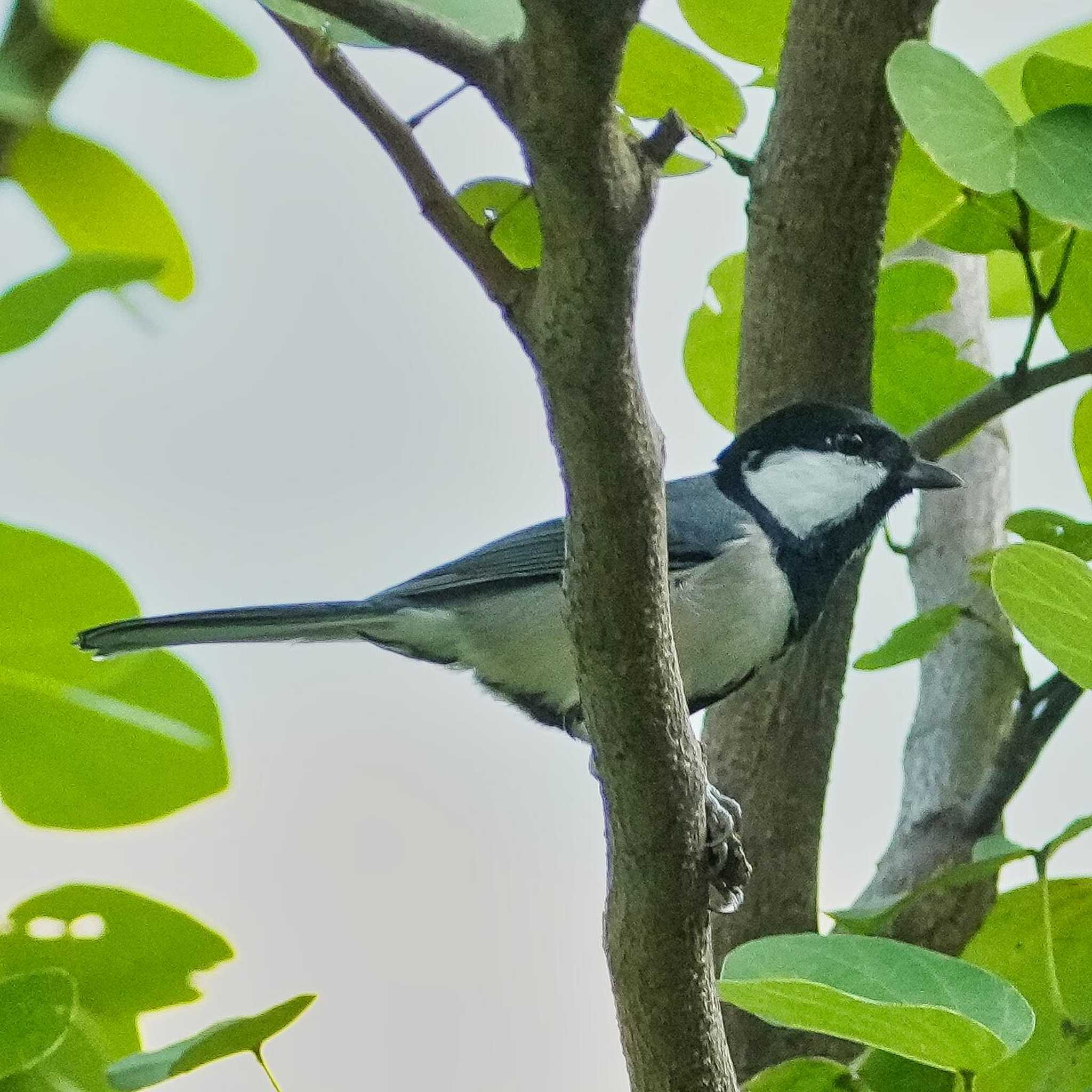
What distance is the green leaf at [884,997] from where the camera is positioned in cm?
42

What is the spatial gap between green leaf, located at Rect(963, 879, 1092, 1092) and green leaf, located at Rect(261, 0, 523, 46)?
1.36 feet

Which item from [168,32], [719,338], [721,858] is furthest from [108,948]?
[719,338]

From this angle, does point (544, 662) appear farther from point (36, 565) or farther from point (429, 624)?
point (36, 565)

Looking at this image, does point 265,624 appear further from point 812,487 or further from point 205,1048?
point 812,487

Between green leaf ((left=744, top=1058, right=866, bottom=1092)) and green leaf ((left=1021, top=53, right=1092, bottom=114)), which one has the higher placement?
green leaf ((left=1021, top=53, right=1092, bottom=114))

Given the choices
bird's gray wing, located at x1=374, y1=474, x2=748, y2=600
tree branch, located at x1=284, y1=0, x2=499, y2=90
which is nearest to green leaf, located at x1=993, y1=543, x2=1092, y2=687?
tree branch, located at x1=284, y1=0, x2=499, y2=90

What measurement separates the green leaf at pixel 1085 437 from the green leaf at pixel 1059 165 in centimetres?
21

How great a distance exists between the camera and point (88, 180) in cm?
64

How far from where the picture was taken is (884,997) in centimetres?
45

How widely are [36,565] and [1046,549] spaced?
362 mm

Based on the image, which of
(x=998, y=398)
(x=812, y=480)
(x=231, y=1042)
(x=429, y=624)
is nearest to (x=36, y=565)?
(x=231, y=1042)

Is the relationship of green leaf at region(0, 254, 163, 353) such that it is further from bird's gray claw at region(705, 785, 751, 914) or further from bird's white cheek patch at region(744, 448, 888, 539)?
bird's white cheek patch at region(744, 448, 888, 539)

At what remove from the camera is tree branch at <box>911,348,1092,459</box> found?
2.60ft

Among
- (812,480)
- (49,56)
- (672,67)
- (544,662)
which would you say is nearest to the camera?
(49,56)
